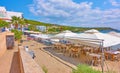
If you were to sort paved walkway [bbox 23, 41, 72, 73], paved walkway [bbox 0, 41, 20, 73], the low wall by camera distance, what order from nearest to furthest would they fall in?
the low wall, paved walkway [bbox 0, 41, 20, 73], paved walkway [bbox 23, 41, 72, 73]

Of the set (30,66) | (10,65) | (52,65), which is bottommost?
(52,65)

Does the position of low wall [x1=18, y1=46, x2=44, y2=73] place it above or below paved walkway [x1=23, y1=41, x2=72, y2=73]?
above

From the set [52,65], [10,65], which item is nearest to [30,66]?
[10,65]

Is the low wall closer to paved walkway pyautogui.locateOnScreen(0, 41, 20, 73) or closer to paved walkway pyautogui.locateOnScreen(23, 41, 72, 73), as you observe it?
paved walkway pyautogui.locateOnScreen(0, 41, 20, 73)

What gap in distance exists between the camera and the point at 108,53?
11383mm

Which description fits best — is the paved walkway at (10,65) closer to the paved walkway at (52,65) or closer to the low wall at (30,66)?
the paved walkway at (52,65)

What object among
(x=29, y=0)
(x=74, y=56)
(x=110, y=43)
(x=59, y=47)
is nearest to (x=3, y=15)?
(x=29, y=0)

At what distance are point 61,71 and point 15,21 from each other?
117 ft

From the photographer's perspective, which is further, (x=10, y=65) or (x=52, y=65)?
(x=52, y=65)

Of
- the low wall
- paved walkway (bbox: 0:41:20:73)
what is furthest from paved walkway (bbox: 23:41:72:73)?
the low wall

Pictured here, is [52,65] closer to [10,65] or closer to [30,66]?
[10,65]

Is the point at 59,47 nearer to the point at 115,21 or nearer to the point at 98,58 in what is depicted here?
the point at 98,58

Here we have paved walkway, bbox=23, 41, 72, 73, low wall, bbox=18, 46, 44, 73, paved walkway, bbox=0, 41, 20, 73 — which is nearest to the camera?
low wall, bbox=18, 46, 44, 73

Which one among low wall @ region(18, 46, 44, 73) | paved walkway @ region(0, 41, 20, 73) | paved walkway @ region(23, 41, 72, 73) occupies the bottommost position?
paved walkway @ region(23, 41, 72, 73)
